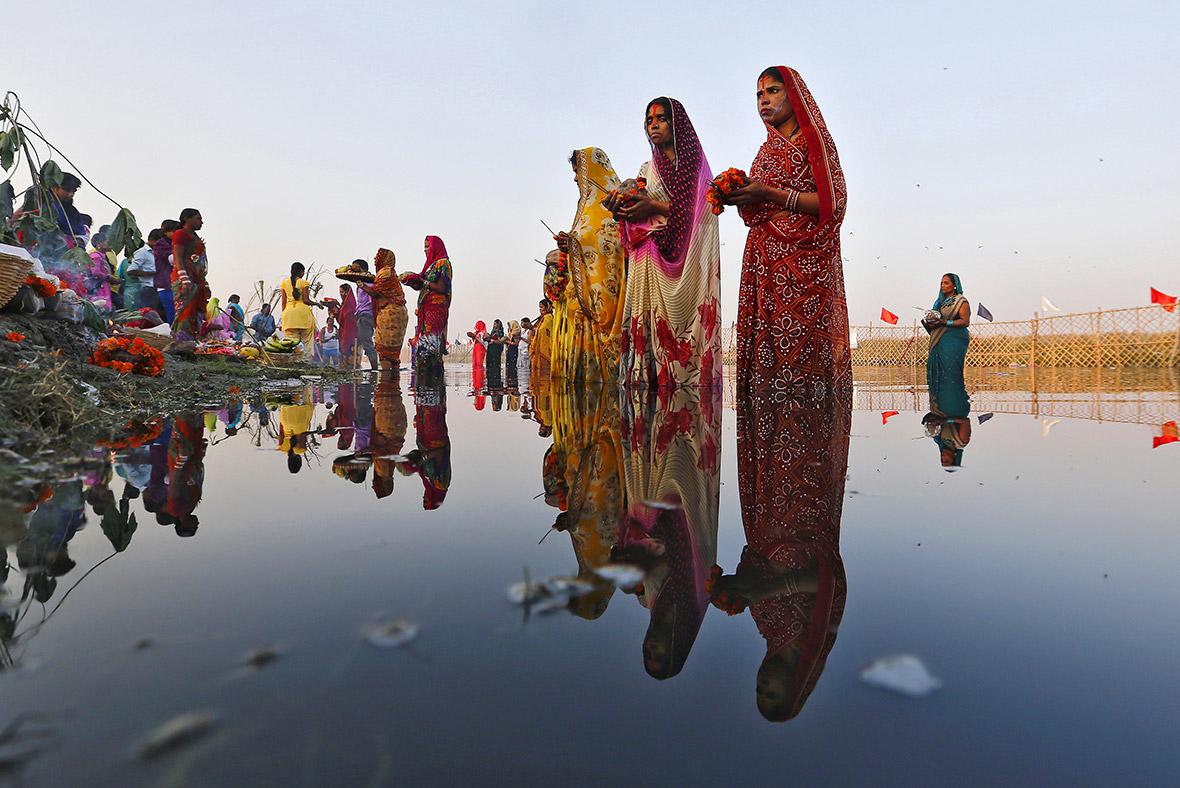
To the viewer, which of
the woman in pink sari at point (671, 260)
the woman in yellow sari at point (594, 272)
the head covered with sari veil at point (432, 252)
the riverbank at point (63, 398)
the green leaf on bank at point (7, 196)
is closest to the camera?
the riverbank at point (63, 398)

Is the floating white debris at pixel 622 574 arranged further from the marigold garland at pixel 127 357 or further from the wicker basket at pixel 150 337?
the wicker basket at pixel 150 337

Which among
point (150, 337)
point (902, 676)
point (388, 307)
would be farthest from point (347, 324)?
point (902, 676)

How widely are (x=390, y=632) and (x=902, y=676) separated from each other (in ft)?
1.70

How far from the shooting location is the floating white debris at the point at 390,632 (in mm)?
610

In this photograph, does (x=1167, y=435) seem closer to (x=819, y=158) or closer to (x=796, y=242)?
(x=796, y=242)

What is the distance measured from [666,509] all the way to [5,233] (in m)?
4.40

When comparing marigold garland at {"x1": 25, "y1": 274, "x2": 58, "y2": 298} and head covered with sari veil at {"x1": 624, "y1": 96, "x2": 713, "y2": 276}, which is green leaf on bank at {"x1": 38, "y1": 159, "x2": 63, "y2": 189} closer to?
marigold garland at {"x1": 25, "y1": 274, "x2": 58, "y2": 298}

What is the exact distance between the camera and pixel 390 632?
0.64 m

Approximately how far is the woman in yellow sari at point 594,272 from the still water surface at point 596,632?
440 cm

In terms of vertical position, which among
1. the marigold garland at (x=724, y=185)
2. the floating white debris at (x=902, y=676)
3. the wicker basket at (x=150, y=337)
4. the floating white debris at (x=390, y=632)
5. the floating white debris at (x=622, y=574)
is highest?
the marigold garland at (x=724, y=185)

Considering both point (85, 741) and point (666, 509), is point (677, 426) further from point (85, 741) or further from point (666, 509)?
point (85, 741)

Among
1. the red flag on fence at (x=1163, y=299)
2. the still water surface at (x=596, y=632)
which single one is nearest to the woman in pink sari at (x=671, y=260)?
the still water surface at (x=596, y=632)

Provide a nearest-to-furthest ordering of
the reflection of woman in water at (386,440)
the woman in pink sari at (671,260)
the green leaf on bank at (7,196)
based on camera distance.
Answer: the reflection of woman in water at (386,440) < the green leaf on bank at (7,196) < the woman in pink sari at (671,260)

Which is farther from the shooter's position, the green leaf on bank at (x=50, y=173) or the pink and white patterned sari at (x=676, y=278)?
the pink and white patterned sari at (x=676, y=278)
